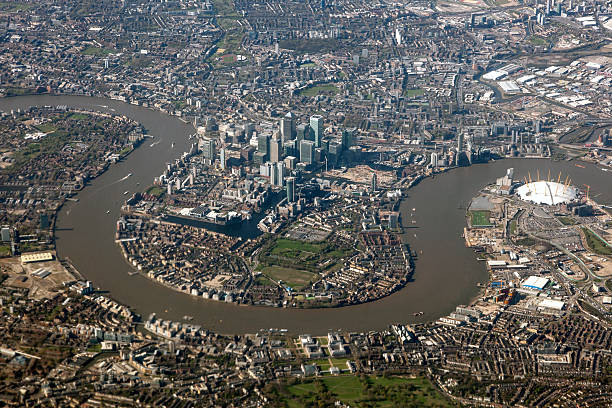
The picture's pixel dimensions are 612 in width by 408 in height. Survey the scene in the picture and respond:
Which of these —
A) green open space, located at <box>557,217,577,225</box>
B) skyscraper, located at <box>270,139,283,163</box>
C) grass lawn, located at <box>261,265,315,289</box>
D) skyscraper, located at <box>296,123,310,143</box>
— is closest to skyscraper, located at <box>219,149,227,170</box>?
skyscraper, located at <box>270,139,283,163</box>

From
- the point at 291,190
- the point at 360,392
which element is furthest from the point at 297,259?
the point at 360,392

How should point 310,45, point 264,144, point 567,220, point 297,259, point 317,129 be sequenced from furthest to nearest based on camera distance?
1. point 310,45
2. point 317,129
3. point 264,144
4. point 567,220
5. point 297,259

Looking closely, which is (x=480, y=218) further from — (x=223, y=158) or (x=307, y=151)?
(x=223, y=158)

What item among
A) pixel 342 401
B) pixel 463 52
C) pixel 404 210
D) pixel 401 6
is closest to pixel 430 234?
pixel 404 210

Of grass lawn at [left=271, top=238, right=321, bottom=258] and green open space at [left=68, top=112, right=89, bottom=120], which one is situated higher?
grass lawn at [left=271, top=238, right=321, bottom=258]

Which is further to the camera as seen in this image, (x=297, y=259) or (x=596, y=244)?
(x=596, y=244)

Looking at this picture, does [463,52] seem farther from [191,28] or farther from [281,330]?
[281,330]

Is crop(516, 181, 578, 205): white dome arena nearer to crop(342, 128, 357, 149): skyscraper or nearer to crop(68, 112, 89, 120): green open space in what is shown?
crop(342, 128, 357, 149): skyscraper
